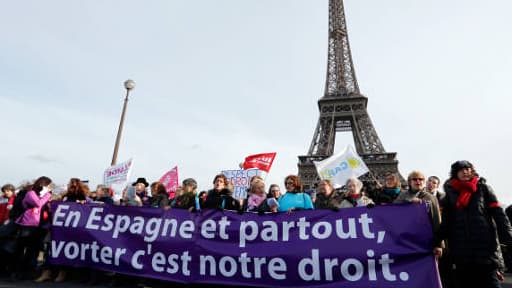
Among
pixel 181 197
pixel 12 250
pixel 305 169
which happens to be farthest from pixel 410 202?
pixel 305 169

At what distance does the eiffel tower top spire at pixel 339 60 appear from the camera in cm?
4662

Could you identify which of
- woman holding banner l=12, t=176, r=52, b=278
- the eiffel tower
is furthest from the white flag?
the eiffel tower

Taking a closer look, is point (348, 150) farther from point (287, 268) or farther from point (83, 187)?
point (83, 187)

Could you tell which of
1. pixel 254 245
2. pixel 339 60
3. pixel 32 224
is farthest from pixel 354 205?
pixel 339 60

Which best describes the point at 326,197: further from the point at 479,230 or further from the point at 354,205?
the point at 479,230

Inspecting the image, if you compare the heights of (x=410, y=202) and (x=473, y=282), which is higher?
(x=410, y=202)

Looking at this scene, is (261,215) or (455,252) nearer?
(455,252)

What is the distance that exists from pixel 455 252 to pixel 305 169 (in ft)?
117

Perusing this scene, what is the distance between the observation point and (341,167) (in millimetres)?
8883

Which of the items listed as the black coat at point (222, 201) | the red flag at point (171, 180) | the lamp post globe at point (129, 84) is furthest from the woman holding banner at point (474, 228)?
the lamp post globe at point (129, 84)

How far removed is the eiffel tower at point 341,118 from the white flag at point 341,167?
28049 millimetres

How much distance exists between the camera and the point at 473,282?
3.15 m

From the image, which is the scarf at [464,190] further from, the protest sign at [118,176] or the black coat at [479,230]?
the protest sign at [118,176]

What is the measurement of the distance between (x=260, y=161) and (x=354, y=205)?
18.2ft
